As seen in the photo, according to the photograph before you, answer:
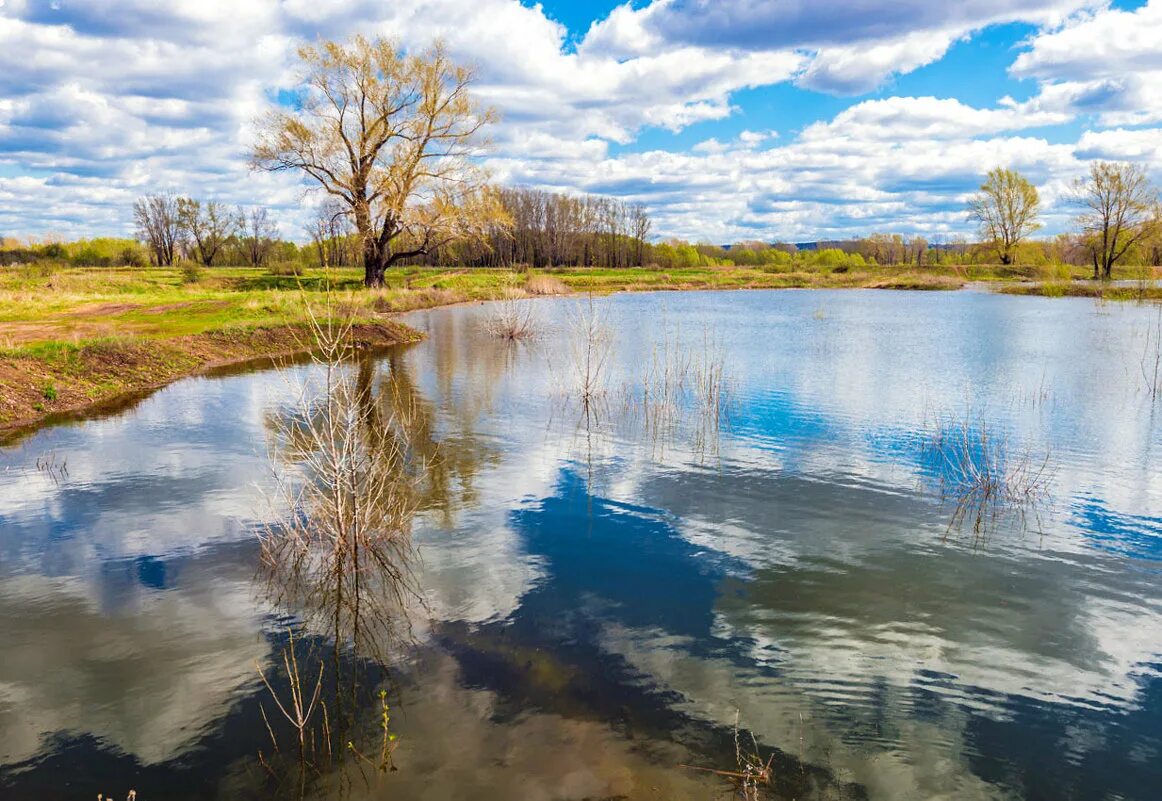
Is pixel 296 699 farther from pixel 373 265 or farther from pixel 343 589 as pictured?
pixel 373 265

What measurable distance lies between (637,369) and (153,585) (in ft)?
54.1

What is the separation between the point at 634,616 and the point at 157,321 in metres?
30.8

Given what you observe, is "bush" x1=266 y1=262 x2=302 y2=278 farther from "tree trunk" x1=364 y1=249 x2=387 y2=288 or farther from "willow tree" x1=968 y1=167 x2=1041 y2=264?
"willow tree" x1=968 y1=167 x2=1041 y2=264

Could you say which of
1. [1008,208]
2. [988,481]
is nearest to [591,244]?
[1008,208]

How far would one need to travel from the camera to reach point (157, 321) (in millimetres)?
31703

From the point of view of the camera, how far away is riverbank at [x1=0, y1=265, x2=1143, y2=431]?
65.0ft

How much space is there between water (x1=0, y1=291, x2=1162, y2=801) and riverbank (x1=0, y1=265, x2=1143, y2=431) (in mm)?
3683

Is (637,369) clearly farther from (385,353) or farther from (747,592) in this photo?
(747,592)

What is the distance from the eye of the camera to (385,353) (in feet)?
94.6

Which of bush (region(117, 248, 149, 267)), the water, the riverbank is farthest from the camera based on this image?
bush (region(117, 248, 149, 267))

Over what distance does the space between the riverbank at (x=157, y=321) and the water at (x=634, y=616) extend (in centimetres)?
368

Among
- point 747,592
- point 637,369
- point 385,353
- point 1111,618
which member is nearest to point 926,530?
point 1111,618

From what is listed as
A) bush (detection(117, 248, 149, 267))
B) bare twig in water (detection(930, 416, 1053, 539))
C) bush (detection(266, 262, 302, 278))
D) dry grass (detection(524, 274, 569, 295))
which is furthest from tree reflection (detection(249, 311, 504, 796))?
bush (detection(117, 248, 149, 267))

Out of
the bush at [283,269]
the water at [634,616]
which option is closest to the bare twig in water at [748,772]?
the water at [634,616]
